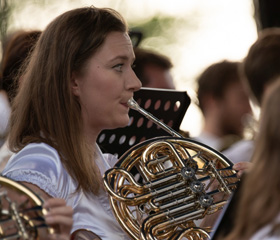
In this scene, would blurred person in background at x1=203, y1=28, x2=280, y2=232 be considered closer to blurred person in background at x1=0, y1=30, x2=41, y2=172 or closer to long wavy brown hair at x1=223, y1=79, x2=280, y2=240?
blurred person in background at x1=0, y1=30, x2=41, y2=172

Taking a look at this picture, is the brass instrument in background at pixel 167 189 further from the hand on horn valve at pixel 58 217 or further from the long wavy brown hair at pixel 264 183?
the long wavy brown hair at pixel 264 183

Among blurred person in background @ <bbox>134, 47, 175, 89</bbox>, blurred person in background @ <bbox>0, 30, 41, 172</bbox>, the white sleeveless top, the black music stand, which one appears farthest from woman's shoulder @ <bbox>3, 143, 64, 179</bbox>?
Answer: blurred person in background @ <bbox>134, 47, 175, 89</bbox>

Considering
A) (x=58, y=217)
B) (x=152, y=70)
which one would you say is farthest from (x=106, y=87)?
(x=152, y=70)

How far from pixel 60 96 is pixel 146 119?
0.49 meters

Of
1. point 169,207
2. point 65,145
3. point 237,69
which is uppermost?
point 65,145

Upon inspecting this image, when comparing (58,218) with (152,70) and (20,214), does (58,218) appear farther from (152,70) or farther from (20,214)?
(152,70)

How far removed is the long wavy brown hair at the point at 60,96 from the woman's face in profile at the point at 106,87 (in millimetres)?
29

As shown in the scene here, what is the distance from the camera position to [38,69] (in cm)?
297

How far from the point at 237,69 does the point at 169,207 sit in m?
2.76

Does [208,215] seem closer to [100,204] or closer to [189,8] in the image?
[100,204]

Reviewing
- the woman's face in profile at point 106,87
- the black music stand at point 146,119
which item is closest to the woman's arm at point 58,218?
the woman's face in profile at point 106,87

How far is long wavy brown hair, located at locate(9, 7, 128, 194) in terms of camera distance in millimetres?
2883

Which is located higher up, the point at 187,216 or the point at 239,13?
the point at 187,216

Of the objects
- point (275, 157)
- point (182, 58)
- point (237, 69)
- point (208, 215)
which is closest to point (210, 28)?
point (182, 58)
